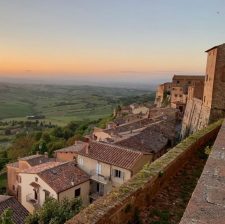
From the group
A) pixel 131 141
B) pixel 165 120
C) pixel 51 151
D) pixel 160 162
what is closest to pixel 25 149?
pixel 51 151

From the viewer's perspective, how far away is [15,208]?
24.5 meters

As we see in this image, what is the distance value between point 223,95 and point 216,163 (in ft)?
64.5

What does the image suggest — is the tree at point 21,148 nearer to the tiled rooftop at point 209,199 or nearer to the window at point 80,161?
the window at point 80,161

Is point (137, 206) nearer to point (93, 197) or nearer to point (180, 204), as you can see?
A: point (180, 204)

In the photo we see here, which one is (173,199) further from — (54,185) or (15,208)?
(15,208)

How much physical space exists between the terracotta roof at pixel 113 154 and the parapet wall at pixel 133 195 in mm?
15363

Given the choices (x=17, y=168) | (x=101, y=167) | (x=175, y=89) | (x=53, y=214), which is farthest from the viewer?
(x=175, y=89)

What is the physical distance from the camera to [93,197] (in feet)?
82.8

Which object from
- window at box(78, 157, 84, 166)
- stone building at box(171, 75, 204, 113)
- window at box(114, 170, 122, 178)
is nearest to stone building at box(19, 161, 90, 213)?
window at box(78, 157, 84, 166)

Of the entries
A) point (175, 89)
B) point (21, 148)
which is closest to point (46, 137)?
point (21, 148)

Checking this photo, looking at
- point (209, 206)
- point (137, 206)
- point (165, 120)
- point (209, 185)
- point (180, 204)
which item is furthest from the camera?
point (165, 120)

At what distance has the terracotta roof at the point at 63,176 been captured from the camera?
932 inches

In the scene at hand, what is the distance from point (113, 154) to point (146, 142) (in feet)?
19.6

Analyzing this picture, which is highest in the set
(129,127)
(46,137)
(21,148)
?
(129,127)
